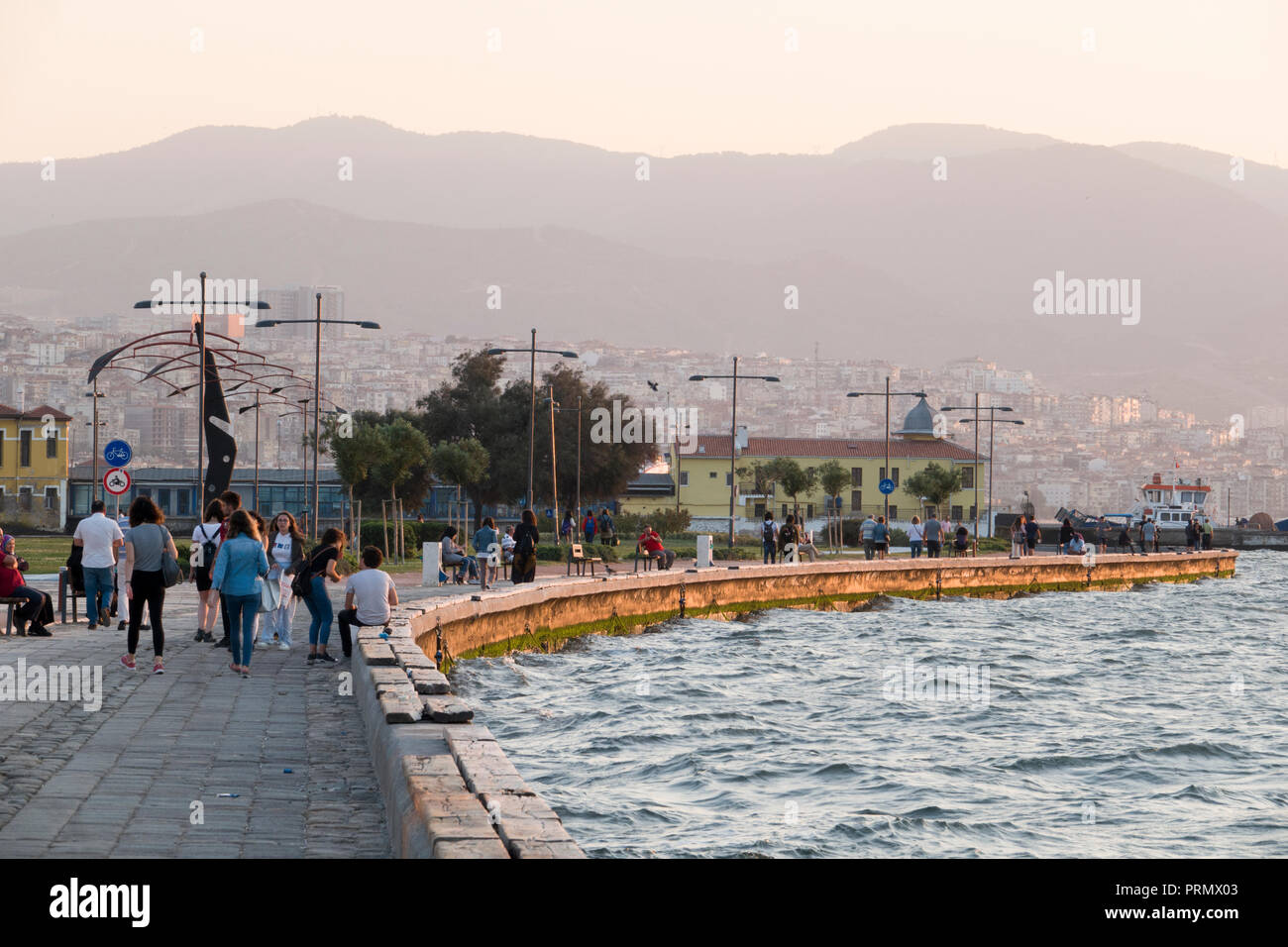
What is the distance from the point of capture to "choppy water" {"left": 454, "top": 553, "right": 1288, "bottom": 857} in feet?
45.5

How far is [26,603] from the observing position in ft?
63.0

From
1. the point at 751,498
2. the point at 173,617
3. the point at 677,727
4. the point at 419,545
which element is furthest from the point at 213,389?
the point at 751,498

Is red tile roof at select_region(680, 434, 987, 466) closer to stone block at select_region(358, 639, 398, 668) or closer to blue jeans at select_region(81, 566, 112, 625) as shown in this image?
blue jeans at select_region(81, 566, 112, 625)

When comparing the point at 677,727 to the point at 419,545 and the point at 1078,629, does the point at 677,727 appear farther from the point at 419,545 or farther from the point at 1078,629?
the point at 419,545

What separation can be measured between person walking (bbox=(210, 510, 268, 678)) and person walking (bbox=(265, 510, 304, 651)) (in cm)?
267

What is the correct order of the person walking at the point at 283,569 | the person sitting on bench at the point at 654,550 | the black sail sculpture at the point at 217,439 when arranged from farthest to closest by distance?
the person sitting on bench at the point at 654,550 → the black sail sculpture at the point at 217,439 → the person walking at the point at 283,569

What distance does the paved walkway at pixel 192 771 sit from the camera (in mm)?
8055

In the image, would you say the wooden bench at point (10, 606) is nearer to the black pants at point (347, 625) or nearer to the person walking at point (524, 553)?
the black pants at point (347, 625)

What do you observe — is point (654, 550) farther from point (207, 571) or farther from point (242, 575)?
point (242, 575)

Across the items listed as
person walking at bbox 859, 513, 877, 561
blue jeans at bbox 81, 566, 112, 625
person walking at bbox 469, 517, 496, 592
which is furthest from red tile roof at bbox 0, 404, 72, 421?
blue jeans at bbox 81, 566, 112, 625

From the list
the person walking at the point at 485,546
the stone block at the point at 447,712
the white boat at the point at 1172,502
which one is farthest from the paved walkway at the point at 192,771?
the white boat at the point at 1172,502

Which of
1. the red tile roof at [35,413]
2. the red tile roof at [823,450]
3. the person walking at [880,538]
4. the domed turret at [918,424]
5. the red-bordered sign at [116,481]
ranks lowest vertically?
the person walking at [880,538]
